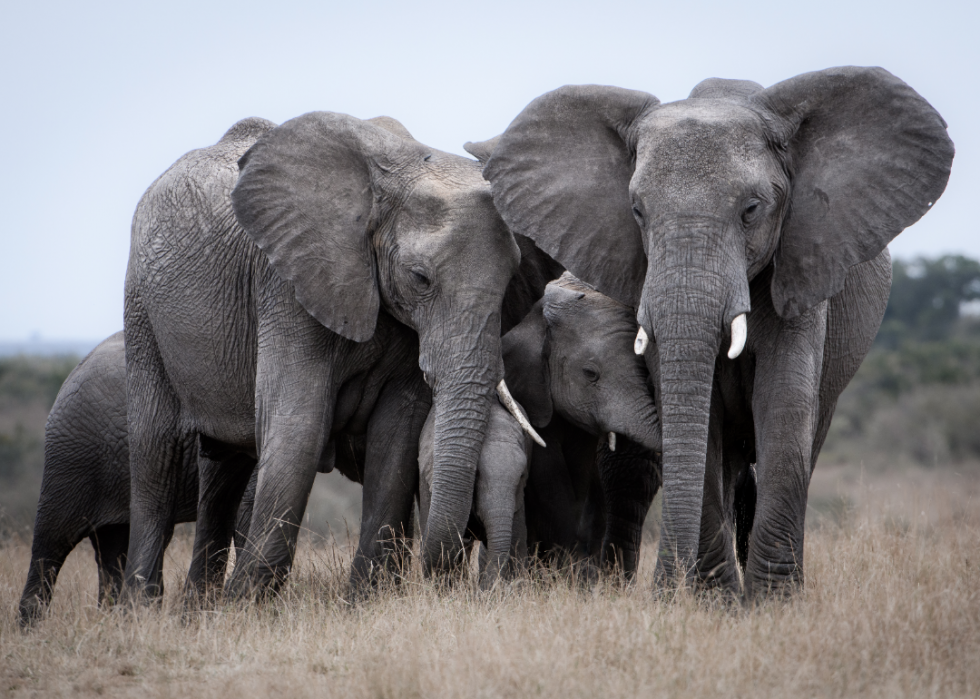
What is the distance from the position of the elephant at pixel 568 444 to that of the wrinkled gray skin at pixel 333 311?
0.24 metres

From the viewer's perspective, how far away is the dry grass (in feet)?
13.9

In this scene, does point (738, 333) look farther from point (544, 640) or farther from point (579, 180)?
point (544, 640)

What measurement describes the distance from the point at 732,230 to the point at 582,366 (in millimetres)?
1558

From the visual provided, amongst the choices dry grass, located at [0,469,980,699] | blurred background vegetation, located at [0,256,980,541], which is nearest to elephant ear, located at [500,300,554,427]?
dry grass, located at [0,469,980,699]

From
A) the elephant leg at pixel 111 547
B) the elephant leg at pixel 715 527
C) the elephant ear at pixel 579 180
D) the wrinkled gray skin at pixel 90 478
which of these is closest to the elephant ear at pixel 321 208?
the elephant ear at pixel 579 180

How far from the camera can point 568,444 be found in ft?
23.7

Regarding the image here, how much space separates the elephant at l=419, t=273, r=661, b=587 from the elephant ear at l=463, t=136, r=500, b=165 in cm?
90

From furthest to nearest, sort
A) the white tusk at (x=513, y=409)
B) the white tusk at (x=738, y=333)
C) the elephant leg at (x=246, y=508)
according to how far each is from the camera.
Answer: the elephant leg at (x=246, y=508)
the white tusk at (x=513, y=409)
the white tusk at (x=738, y=333)

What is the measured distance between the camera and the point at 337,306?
6.10m

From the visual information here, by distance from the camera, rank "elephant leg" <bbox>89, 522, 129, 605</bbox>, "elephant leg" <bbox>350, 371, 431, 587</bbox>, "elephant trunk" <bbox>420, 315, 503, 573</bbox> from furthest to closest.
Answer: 1. "elephant leg" <bbox>89, 522, 129, 605</bbox>
2. "elephant leg" <bbox>350, 371, 431, 587</bbox>
3. "elephant trunk" <bbox>420, 315, 503, 573</bbox>

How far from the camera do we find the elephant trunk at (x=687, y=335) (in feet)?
16.9

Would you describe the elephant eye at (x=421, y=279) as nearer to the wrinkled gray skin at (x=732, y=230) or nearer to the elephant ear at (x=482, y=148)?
the wrinkled gray skin at (x=732, y=230)

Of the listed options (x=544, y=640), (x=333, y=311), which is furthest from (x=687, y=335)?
(x=333, y=311)

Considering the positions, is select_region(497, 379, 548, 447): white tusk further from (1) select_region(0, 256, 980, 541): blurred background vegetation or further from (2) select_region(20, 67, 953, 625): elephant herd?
(1) select_region(0, 256, 980, 541): blurred background vegetation
